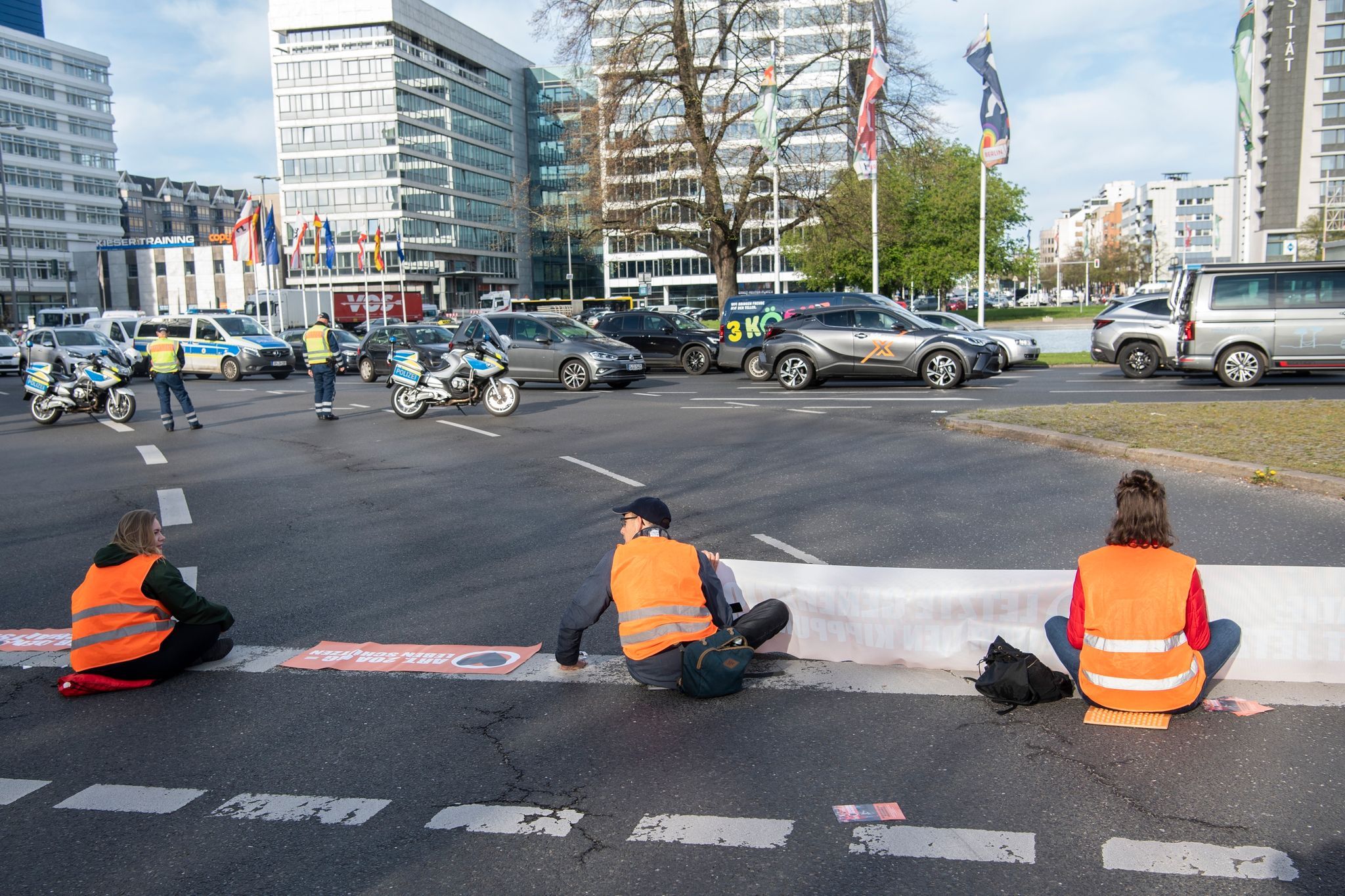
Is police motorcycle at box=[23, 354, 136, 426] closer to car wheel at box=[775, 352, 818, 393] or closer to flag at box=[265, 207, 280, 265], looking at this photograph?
car wheel at box=[775, 352, 818, 393]

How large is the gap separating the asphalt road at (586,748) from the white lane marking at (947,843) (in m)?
0.01

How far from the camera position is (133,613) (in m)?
5.57

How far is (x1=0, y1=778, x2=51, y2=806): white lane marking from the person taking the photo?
4.26 metres

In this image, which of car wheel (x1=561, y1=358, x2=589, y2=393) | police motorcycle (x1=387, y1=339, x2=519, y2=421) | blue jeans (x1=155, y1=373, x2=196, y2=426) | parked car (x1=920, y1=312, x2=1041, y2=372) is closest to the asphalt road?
blue jeans (x1=155, y1=373, x2=196, y2=426)

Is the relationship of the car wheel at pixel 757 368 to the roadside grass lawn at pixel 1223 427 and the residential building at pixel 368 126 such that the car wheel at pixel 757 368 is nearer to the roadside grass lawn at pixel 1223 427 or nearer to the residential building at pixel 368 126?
the roadside grass lawn at pixel 1223 427

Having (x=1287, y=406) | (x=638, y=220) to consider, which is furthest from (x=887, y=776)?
(x=638, y=220)

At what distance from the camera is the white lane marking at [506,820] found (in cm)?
383

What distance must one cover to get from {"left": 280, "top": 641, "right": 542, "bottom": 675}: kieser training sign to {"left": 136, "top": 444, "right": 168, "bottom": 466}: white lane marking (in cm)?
953

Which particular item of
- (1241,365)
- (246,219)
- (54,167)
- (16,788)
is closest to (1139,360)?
(1241,365)

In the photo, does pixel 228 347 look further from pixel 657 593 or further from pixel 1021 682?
pixel 1021 682

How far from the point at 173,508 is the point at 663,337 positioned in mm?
20660

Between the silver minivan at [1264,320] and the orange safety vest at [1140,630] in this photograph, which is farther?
the silver minivan at [1264,320]

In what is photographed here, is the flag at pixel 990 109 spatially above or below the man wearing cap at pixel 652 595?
above

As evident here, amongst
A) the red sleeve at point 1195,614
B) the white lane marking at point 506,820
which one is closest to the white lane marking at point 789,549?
the red sleeve at point 1195,614
